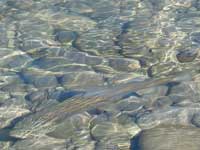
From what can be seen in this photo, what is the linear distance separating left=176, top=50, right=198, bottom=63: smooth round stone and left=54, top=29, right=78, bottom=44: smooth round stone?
1900 millimetres

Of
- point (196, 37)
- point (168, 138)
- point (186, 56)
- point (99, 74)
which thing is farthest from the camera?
point (196, 37)

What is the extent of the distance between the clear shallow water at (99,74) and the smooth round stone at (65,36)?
0.02 meters

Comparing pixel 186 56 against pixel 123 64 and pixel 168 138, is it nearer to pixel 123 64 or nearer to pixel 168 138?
pixel 123 64

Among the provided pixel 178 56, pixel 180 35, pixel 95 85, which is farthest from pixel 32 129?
pixel 180 35

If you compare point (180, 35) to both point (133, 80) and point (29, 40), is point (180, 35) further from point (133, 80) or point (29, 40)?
point (29, 40)

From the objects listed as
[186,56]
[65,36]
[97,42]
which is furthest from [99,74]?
[65,36]

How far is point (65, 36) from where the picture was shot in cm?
912

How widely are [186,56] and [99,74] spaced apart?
1.43m

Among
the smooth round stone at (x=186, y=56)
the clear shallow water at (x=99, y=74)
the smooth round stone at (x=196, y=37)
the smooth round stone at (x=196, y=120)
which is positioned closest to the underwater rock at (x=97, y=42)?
the clear shallow water at (x=99, y=74)

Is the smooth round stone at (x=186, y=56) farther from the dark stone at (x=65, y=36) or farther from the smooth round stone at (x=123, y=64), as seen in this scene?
the dark stone at (x=65, y=36)

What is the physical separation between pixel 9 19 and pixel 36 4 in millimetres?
926

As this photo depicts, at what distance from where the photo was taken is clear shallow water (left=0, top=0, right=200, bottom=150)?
6.21 m

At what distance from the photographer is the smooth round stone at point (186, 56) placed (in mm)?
8047

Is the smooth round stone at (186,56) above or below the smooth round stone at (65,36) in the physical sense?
below
